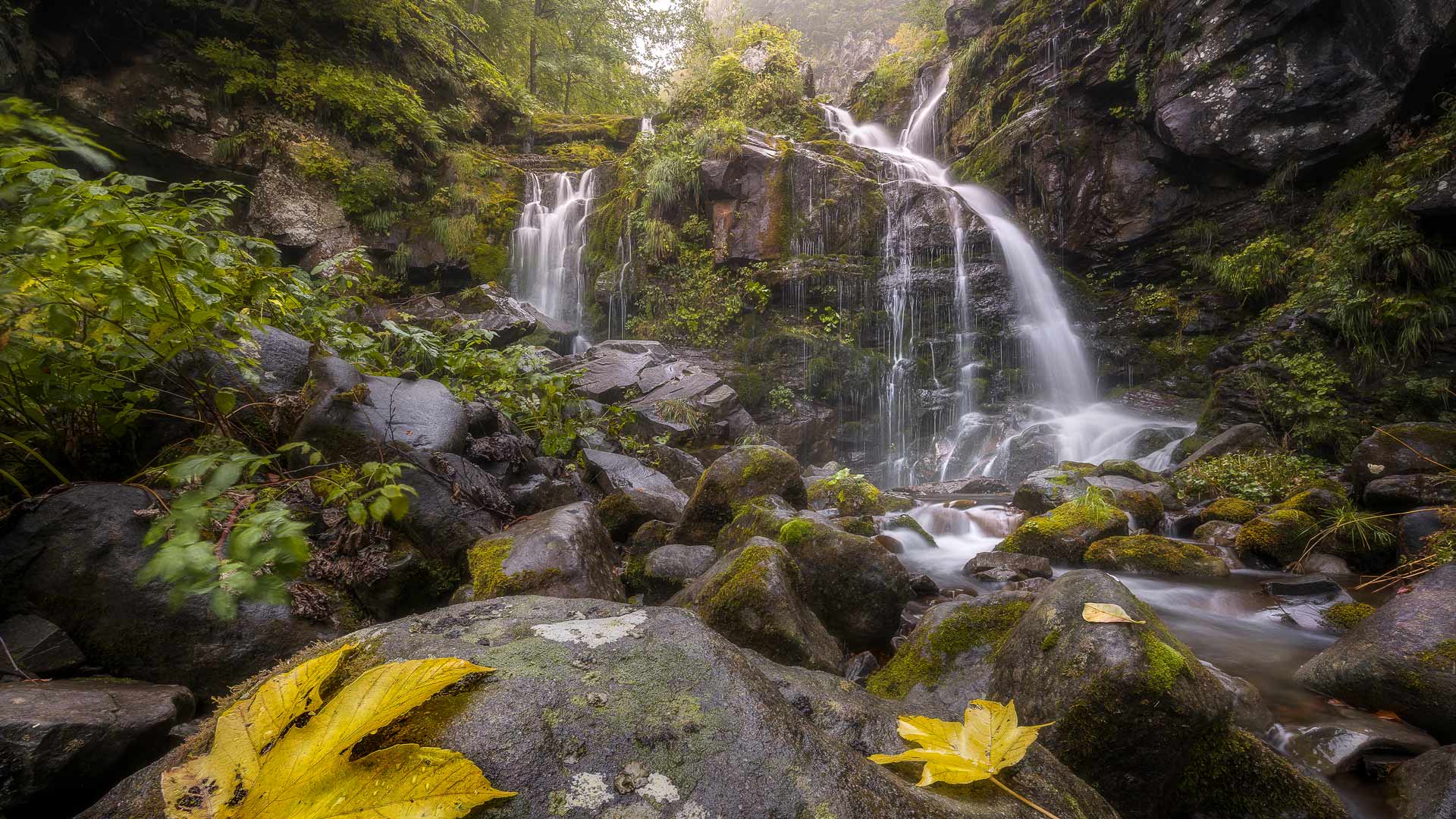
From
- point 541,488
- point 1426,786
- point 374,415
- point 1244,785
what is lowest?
point 1426,786

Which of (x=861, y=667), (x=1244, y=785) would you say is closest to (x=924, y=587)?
(x=861, y=667)

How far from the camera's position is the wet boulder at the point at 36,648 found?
77.5 inches

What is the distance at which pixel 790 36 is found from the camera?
62.7 feet

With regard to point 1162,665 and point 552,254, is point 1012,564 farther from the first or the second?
point 552,254

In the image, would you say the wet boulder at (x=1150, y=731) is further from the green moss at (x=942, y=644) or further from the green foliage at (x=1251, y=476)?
the green foliage at (x=1251, y=476)

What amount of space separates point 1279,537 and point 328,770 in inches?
305

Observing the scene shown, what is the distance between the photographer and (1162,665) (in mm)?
1957

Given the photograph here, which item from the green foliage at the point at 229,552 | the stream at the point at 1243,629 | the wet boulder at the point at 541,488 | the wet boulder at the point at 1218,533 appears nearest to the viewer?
the green foliage at the point at 229,552

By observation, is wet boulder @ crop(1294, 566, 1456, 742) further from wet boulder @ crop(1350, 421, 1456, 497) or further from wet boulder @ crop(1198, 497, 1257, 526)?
wet boulder @ crop(1350, 421, 1456, 497)

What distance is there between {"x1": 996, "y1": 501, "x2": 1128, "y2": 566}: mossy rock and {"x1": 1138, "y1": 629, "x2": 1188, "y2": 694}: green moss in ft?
13.5

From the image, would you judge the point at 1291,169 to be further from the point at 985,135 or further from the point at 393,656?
the point at 393,656

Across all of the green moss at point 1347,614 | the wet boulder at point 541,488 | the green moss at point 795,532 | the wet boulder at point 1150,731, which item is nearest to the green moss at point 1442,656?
the wet boulder at point 1150,731

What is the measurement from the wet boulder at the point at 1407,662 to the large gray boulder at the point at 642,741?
9.16 feet

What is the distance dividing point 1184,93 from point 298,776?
15.6m
